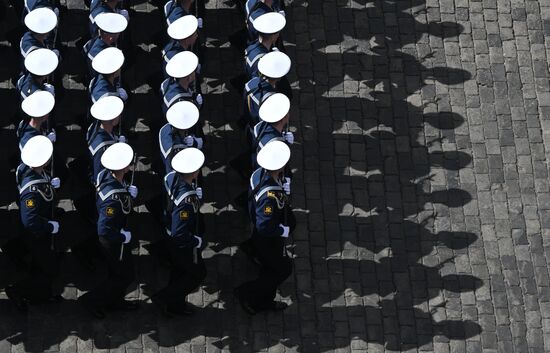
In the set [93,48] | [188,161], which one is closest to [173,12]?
[93,48]

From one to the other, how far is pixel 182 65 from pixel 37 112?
205 centimetres

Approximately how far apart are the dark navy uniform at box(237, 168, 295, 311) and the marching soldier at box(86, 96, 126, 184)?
1940mm

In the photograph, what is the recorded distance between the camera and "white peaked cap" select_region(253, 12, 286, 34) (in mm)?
16438

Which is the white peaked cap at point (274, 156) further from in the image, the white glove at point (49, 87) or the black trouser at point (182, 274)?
the white glove at point (49, 87)

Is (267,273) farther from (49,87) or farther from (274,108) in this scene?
(49,87)

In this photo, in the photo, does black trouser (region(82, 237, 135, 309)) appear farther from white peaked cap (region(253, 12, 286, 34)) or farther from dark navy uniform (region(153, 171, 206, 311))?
white peaked cap (region(253, 12, 286, 34))

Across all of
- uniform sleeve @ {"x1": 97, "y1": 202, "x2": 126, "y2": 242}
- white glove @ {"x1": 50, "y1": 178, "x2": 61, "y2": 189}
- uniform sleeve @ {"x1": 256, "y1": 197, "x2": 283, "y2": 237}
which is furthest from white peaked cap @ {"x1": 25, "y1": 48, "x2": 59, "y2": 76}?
uniform sleeve @ {"x1": 256, "y1": 197, "x2": 283, "y2": 237}

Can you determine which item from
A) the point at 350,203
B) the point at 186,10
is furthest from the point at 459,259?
the point at 186,10

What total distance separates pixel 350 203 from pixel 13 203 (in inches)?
186

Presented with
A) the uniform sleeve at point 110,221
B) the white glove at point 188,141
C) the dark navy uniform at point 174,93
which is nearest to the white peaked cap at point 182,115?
the white glove at point 188,141

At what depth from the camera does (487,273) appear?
1627 centimetres

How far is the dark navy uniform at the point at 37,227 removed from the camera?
583 inches

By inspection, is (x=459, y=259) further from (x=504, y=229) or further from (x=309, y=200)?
(x=309, y=200)

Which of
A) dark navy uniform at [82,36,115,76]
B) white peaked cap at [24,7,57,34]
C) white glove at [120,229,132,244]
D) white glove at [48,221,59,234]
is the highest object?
white peaked cap at [24,7,57,34]
